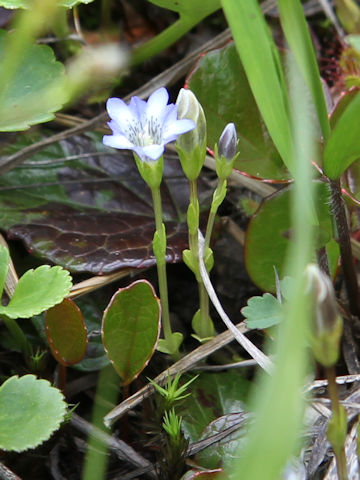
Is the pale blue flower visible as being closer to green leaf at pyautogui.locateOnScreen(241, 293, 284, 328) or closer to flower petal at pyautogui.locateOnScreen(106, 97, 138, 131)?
flower petal at pyautogui.locateOnScreen(106, 97, 138, 131)

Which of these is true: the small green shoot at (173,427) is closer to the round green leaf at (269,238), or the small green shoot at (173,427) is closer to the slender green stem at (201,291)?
the slender green stem at (201,291)

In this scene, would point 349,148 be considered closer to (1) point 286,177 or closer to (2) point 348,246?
(2) point 348,246

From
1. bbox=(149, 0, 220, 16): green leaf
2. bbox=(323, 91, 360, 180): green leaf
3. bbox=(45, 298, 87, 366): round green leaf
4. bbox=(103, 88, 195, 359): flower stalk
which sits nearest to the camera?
bbox=(323, 91, 360, 180): green leaf

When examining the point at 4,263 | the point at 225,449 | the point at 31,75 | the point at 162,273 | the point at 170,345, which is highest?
the point at 31,75

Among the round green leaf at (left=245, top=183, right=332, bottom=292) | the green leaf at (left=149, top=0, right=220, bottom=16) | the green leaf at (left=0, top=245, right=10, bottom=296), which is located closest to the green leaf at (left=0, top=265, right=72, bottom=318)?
the green leaf at (left=0, top=245, right=10, bottom=296)

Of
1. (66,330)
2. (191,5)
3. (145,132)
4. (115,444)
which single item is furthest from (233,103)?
(115,444)

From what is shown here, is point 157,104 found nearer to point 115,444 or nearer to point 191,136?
point 191,136
